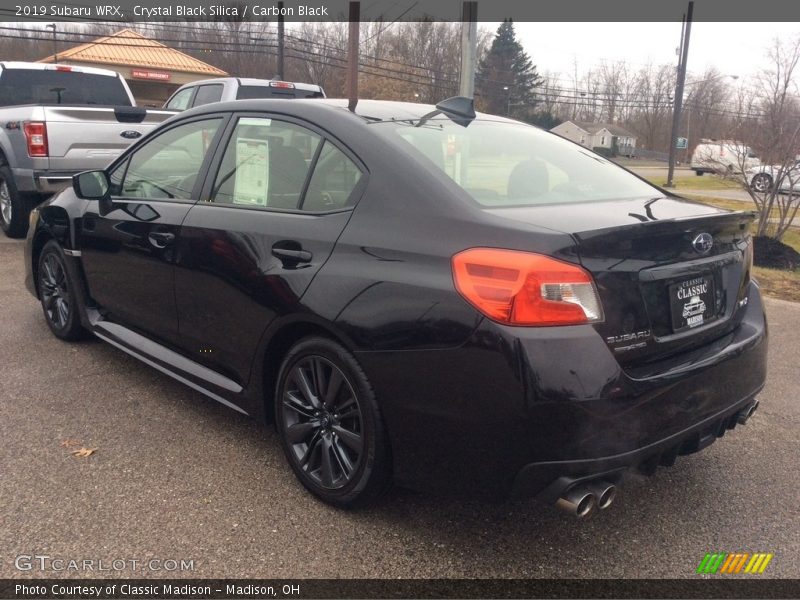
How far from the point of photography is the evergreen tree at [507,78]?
67.2 m

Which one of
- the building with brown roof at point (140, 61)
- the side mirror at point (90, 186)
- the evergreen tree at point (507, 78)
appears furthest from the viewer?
the evergreen tree at point (507, 78)

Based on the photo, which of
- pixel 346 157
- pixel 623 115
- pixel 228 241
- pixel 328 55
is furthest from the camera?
pixel 623 115

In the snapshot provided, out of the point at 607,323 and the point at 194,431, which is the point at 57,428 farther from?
the point at 607,323

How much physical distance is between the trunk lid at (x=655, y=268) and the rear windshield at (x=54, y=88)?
866 cm

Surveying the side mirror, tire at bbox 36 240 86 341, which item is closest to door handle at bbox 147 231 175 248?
the side mirror

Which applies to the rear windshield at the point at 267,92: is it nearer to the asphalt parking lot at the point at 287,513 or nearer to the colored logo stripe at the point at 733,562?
the asphalt parking lot at the point at 287,513

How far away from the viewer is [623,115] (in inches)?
2886

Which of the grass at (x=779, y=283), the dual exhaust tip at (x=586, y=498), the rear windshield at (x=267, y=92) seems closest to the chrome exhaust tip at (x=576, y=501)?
the dual exhaust tip at (x=586, y=498)

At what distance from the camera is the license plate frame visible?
2596 mm

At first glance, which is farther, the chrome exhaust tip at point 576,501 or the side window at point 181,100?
the side window at point 181,100

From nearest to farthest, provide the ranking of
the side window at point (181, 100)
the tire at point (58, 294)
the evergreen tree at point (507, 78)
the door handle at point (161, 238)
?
the door handle at point (161, 238), the tire at point (58, 294), the side window at point (181, 100), the evergreen tree at point (507, 78)

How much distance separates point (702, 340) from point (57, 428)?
10.1 ft

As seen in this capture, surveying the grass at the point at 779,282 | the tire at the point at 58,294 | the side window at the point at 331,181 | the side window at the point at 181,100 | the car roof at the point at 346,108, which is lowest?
the grass at the point at 779,282

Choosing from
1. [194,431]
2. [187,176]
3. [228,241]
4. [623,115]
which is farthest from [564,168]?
[623,115]
